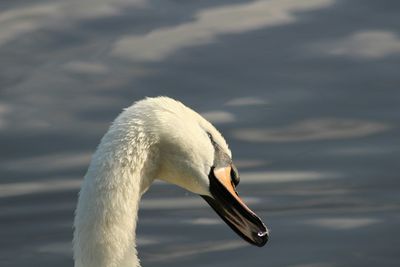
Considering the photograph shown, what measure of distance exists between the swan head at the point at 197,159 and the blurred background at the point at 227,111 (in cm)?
306

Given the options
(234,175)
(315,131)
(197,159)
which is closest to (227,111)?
(315,131)

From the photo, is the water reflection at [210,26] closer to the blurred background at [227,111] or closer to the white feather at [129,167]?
the blurred background at [227,111]

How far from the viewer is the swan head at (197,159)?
9.38 m

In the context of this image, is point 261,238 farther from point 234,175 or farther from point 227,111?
point 227,111

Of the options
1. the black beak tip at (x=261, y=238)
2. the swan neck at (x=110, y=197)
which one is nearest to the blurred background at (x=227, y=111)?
the black beak tip at (x=261, y=238)

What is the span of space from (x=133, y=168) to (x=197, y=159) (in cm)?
41

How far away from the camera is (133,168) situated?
9.34 m

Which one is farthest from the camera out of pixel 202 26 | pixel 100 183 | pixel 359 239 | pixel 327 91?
pixel 202 26

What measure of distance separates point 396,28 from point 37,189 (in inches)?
154

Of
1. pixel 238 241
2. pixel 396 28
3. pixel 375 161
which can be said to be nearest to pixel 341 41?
pixel 396 28

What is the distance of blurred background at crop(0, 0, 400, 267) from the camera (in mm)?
13445

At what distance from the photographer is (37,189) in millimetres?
13938

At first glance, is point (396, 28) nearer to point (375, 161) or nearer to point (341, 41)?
point (341, 41)

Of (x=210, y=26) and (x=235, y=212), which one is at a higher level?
(x=235, y=212)
